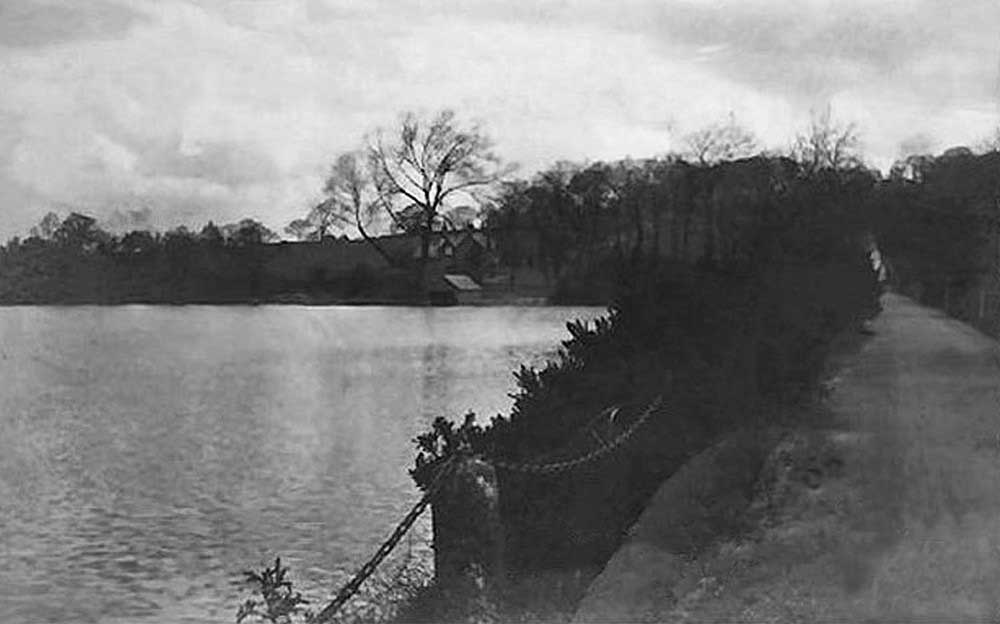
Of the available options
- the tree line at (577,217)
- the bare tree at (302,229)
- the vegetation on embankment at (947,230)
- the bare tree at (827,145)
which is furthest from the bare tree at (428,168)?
the vegetation on embankment at (947,230)

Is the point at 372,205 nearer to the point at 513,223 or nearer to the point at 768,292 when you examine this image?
the point at 513,223

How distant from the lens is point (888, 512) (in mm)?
2869

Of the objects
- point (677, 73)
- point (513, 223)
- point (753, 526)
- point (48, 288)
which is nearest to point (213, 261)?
point (48, 288)

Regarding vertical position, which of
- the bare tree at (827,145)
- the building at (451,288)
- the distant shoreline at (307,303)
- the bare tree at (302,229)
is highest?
the bare tree at (827,145)

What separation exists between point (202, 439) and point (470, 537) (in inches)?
22.2

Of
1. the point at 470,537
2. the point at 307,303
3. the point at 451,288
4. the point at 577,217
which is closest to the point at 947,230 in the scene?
the point at 577,217

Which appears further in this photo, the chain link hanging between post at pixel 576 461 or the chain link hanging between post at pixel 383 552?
the chain link hanging between post at pixel 576 461

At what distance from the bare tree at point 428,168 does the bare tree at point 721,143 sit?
40cm

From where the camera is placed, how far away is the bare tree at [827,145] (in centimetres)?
288

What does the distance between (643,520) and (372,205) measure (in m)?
0.86

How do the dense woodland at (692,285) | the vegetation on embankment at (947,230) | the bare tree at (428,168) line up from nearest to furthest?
the bare tree at (428,168)
the dense woodland at (692,285)
the vegetation on embankment at (947,230)

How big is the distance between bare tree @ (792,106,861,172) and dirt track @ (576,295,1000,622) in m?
0.33

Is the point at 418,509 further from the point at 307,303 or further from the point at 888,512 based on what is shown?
the point at 888,512

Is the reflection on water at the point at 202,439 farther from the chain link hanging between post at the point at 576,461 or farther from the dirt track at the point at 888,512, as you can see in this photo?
the dirt track at the point at 888,512
